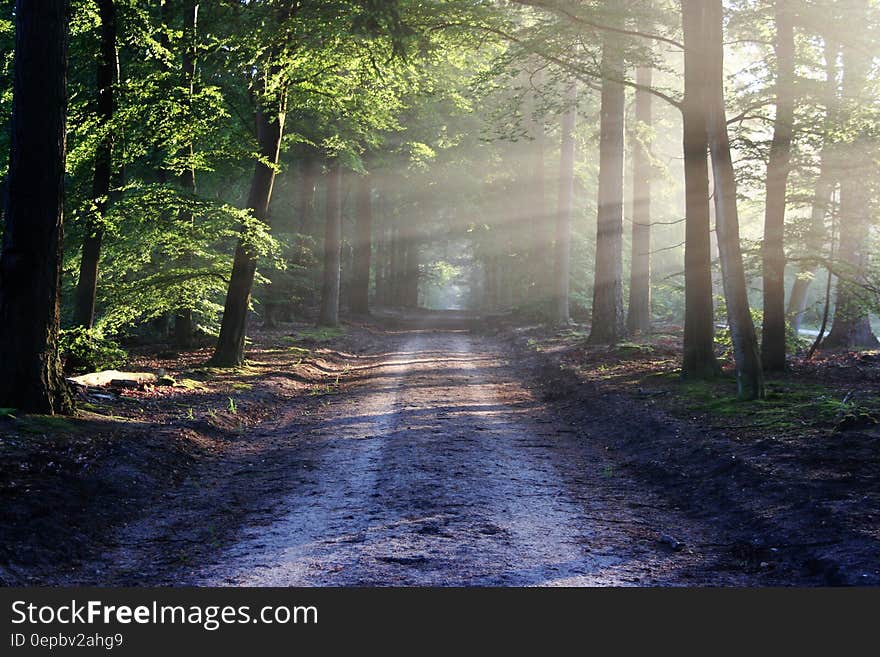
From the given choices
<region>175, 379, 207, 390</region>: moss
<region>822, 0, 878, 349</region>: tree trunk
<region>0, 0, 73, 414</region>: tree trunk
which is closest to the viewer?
<region>0, 0, 73, 414</region>: tree trunk

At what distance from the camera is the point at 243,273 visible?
17641 mm

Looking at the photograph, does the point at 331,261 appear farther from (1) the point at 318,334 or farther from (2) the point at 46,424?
(2) the point at 46,424

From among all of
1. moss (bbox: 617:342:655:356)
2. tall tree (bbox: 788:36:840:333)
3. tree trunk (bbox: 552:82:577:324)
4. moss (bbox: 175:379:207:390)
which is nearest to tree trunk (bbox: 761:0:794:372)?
tall tree (bbox: 788:36:840:333)

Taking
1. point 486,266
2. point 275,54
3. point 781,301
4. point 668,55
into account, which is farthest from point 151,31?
point 486,266

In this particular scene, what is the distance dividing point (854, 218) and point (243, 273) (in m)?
15.2

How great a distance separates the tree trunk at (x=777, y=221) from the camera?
52.2 feet

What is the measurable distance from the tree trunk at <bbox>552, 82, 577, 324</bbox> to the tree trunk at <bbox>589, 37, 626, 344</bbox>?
23.5 ft

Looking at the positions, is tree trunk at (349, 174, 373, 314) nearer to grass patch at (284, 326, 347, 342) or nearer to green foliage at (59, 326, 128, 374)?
grass patch at (284, 326, 347, 342)

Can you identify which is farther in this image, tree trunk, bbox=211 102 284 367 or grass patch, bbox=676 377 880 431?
tree trunk, bbox=211 102 284 367

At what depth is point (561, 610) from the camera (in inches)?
195

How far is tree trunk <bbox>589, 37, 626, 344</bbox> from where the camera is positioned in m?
23.0

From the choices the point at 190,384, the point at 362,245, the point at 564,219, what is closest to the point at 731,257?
the point at 190,384

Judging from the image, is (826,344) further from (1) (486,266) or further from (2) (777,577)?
(1) (486,266)

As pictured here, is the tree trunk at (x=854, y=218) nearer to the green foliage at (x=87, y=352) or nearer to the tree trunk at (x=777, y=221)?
the tree trunk at (x=777, y=221)
